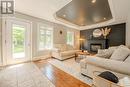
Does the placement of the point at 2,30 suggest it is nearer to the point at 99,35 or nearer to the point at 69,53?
the point at 69,53

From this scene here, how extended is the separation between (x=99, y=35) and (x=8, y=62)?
6.22 metres

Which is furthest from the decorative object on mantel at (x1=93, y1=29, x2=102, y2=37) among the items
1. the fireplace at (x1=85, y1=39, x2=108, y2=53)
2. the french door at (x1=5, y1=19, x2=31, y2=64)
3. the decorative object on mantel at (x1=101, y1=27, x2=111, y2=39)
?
the french door at (x1=5, y1=19, x2=31, y2=64)

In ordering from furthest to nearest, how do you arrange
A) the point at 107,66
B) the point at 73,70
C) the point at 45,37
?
the point at 45,37 < the point at 73,70 < the point at 107,66

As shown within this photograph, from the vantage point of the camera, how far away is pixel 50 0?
3.04 m

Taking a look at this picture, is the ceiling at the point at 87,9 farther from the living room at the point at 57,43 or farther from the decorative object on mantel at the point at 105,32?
the decorative object on mantel at the point at 105,32

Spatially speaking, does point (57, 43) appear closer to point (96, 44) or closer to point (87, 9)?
point (87, 9)

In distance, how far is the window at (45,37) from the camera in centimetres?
503

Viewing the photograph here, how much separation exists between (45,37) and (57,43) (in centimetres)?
109

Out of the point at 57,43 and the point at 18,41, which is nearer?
the point at 18,41

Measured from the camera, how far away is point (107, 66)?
1.97 m

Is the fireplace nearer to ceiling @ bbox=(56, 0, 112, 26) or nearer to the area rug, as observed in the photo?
ceiling @ bbox=(56, 0, 112, 26)

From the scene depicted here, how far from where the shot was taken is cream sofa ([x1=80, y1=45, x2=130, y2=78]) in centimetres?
172

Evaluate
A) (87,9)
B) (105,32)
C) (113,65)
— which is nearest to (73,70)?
(113,65)

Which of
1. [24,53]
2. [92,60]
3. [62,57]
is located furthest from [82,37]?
[92,60]
